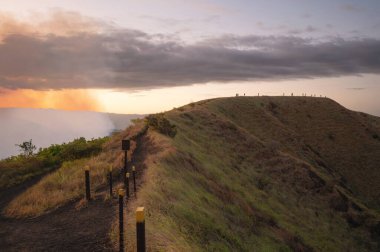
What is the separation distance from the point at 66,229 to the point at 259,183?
25.3 m

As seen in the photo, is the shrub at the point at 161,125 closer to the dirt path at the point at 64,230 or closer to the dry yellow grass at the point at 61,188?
the dry yellow grass at the point at 61,188

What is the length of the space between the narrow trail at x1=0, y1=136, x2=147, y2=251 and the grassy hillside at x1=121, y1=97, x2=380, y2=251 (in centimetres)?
108

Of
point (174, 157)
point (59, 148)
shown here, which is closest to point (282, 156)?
point (174, 157)

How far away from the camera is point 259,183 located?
3566cm

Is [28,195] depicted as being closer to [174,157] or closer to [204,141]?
[174,157]

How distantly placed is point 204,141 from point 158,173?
787 inches

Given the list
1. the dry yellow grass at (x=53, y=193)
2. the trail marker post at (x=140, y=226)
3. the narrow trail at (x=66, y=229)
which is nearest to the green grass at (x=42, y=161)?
the dry yellow grass at (x=53, y=193)

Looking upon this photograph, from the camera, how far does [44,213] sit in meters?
15.9

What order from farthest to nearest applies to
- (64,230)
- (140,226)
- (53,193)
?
(53,193)
(64,230)
(140,226)

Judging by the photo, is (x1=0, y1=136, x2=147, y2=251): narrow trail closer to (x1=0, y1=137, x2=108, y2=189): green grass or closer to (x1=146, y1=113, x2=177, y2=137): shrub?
(x1=0, y1=137, x2=108, y2=189): green grass

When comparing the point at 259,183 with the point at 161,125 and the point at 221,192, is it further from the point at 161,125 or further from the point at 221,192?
the point at 221,192

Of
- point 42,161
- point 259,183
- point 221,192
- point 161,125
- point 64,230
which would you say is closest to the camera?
point 64,230

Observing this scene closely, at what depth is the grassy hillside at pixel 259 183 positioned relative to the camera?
16406 millimetres

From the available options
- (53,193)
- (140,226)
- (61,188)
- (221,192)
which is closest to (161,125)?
(221,192)
